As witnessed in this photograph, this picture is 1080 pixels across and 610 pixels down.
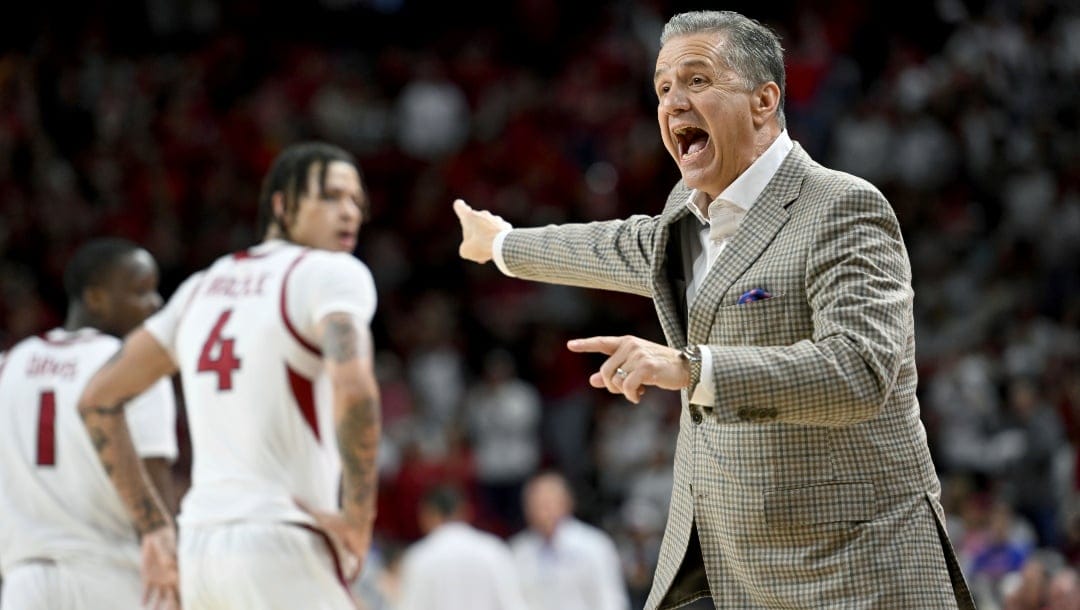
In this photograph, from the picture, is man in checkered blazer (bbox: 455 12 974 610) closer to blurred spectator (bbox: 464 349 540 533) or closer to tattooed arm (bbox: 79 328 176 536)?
tattooed arm (bbox: 79 328 176 536)

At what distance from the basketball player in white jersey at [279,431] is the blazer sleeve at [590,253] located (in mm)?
1024

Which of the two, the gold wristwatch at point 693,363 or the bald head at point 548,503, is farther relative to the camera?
the bald head at point 548,503

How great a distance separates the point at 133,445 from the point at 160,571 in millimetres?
507

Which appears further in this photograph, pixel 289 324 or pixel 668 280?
pixel 289 324

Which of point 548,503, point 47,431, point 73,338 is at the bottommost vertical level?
point 548,503

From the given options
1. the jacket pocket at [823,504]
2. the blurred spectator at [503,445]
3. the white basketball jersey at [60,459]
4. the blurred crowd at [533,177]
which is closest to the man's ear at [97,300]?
the white basketball jersey at [60,459]

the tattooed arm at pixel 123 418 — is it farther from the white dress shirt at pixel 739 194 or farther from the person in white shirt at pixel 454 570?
the person in white shirt at pixel 454 570

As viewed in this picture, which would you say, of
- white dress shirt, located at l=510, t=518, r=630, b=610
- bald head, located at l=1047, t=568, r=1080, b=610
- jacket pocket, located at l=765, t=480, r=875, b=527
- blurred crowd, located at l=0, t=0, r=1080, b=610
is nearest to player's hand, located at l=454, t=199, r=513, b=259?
jacket pocket, located at l=765, t=480, r=875, b=527

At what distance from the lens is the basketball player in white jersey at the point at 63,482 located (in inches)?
223

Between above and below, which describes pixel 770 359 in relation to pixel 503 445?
above

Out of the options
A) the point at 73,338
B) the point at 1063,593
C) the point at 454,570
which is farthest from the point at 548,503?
the point at 73,338

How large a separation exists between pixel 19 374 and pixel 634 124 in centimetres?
1110

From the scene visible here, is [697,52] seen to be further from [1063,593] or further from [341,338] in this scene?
[1063,593]

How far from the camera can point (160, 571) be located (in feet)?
17.8
